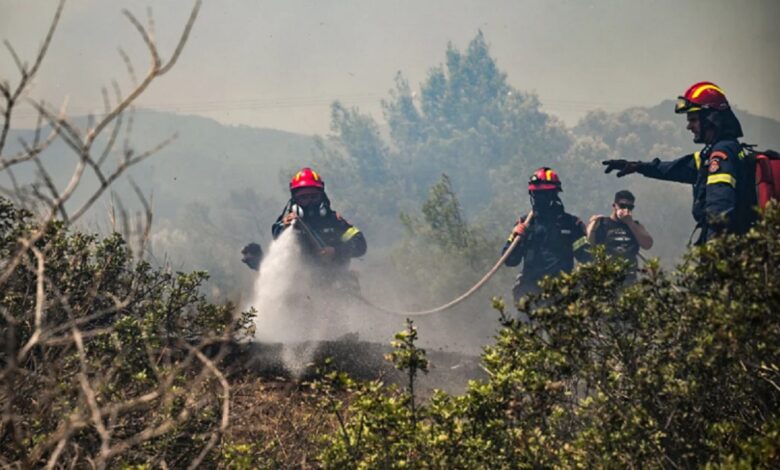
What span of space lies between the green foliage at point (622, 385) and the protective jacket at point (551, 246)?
6344mm

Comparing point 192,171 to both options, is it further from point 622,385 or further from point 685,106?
point 622,385

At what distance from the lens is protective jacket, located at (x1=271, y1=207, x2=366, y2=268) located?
41.3 feet

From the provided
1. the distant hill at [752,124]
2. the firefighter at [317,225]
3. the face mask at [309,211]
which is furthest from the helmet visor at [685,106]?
the distant hill at [752,124]

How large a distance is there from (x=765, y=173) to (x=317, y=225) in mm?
7610

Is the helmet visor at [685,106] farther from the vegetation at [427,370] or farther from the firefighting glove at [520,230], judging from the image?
the firefighting glove at [520,230]

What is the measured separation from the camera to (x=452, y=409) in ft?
14.9

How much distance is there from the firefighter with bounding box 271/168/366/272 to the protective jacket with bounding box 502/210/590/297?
3082mm

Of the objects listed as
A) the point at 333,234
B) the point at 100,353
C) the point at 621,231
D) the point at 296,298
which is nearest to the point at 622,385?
the point at 100,353

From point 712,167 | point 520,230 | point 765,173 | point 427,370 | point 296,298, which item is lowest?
point 427,370

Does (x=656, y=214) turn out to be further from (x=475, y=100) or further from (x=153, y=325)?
(x=153, y=325)

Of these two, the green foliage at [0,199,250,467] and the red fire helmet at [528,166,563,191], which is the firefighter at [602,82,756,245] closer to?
the red fire helmet at [528,166,563,191]

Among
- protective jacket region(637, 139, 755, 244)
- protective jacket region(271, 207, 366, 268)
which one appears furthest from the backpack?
protective jacket region(271, 207, 366, 268)

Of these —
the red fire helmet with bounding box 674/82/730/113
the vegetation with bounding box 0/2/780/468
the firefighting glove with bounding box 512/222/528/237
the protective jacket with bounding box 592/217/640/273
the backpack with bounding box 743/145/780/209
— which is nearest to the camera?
the vegetation with bounding box 0/2/780/468

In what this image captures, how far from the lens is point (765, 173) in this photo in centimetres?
657
